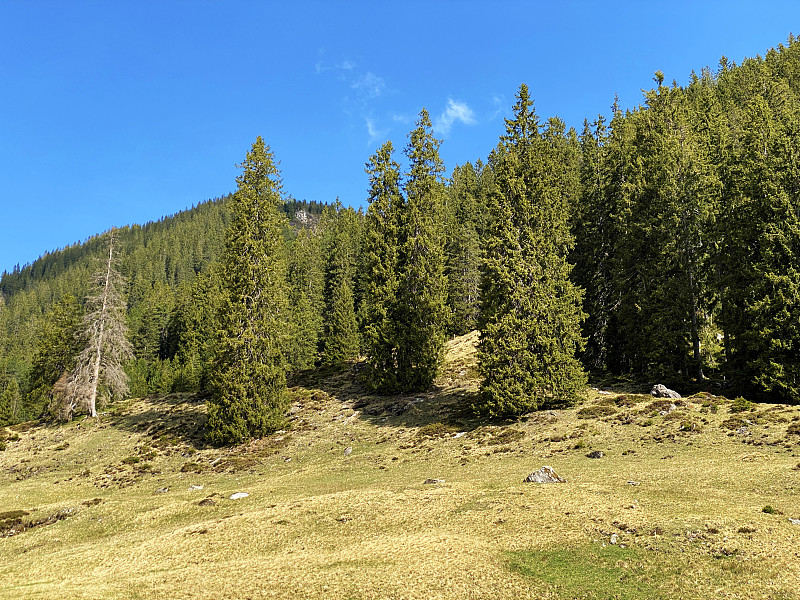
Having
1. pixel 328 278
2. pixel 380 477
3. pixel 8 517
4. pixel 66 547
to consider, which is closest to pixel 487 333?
pixel 380 477

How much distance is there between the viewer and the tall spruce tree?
3197cm

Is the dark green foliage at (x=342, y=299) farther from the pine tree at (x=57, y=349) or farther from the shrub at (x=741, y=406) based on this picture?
the shrub at (x=741, y=406)

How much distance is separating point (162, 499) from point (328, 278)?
206 feet

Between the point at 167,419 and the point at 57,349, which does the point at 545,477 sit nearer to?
Answer: the point at 167,419

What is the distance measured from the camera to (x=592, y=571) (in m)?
12.2

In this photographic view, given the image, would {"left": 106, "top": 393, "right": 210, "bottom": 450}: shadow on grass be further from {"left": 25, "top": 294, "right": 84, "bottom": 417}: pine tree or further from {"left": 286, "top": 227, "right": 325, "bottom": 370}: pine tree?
{"left": 286, "top": 227, "right": 325, "bottom": 370}: pine tree

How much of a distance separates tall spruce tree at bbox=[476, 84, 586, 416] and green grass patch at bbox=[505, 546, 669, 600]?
1795 cm

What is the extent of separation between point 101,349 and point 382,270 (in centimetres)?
3092

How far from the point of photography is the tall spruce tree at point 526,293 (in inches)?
1259

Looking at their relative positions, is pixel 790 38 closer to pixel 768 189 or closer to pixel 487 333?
pixel 768 189

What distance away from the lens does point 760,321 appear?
28.9 m

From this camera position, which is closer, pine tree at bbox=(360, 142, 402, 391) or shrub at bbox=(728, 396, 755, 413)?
shrub at bbox=(728, 396, 755, 413)

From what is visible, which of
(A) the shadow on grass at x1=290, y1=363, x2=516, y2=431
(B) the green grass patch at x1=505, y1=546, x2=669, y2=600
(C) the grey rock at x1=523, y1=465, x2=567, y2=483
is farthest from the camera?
(A) the shadow on grass at x1=290, y1=363, x2=516, y2=431

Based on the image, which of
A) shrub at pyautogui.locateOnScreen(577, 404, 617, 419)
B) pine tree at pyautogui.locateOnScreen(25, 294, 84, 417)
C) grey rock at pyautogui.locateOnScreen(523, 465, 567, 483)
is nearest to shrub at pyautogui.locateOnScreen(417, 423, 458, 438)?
shrub at pyautogui.locateOnScreen(577, 404, 617, 419)
